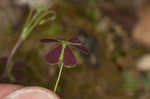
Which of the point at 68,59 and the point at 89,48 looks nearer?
the point at 68,59

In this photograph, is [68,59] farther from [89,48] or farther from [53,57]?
[89,48]

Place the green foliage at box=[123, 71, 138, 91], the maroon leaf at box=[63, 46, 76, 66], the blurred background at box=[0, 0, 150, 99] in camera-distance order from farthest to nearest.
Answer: the green foliage at box=[123, 71, 138, 91] < the blurred background at box=[0, 0, 150, 99] < the maroon leaf at box=[63, 46, 76, 66]

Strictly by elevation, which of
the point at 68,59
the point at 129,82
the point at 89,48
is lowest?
the point at 129,82

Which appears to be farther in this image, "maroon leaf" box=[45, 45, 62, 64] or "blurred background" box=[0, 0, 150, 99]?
"blurred background" box=[0, 0, 150, 99]

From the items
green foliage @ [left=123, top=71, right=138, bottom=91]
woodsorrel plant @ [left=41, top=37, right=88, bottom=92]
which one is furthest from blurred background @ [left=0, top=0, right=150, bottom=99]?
woodsorrel plant @ [left=41, top=37, right=88, bottom=92]

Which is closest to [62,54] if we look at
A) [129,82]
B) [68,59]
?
[68,59]

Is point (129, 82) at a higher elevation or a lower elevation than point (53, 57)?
lower

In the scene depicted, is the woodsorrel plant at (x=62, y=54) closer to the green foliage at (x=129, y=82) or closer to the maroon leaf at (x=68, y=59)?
the maroon leaf at (x=68, y=59)

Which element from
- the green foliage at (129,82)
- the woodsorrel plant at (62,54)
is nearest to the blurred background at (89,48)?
the green foliage at (129,82)

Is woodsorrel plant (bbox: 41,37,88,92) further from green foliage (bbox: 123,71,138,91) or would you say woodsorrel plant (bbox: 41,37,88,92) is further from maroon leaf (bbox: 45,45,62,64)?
green foliage (bbox: 123,71,138,91)
